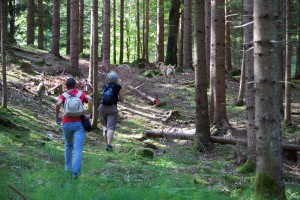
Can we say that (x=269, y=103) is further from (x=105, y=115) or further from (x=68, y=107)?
(x=105, y=115)

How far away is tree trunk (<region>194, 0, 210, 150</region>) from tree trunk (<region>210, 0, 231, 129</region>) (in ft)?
5.58

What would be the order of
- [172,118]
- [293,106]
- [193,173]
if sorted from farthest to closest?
[293,106] < [172,118] < [193,173]

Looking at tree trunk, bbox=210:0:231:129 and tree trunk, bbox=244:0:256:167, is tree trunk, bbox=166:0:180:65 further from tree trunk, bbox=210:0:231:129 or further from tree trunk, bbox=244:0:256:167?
tree trunk, bbox=244:0:256:167

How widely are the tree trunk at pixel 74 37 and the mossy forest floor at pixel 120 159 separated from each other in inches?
36.1

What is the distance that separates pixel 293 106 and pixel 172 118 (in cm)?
759

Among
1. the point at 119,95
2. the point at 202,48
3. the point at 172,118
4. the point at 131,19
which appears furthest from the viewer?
the point at 131,19

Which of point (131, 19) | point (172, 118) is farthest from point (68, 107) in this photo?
point (131, 19)

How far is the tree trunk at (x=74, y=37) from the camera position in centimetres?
1838

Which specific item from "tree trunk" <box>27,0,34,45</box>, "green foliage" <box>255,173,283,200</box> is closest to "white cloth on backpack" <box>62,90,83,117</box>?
"green foliage" <box>255,173,283,200</box>

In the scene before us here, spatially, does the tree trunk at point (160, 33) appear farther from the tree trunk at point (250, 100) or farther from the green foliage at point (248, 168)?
the green foliage at point (248, 168)

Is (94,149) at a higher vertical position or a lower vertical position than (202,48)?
lower

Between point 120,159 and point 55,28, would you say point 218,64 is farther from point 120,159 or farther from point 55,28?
point 55,28

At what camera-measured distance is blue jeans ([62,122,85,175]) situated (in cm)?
741

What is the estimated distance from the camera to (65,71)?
19.6 meters
